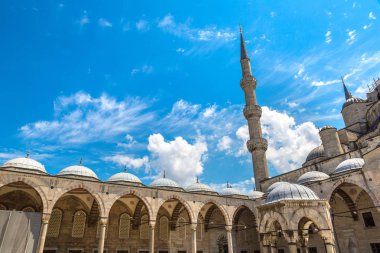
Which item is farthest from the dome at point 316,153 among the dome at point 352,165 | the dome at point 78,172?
the dome at point 78,172

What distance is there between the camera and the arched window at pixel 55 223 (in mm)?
16889

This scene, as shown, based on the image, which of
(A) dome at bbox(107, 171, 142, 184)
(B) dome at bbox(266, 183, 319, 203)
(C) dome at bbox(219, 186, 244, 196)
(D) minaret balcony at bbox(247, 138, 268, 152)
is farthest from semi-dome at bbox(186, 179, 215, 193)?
(B) dome at bbox(266, 183, 319, 203)

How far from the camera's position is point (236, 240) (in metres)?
22.8

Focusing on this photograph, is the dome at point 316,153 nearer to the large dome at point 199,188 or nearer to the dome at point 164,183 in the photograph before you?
the large dome at point 199,188

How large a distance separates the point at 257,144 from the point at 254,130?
1673mm

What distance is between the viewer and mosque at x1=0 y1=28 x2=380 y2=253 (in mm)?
8836

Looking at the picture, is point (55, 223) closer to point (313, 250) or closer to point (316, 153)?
point (313, 250)

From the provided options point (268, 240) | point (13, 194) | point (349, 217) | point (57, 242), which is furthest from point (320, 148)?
point (13, 194)

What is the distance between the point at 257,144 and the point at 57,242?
18.0m

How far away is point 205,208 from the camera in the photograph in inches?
865

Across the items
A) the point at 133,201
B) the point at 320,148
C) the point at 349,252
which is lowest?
the point at 349,252

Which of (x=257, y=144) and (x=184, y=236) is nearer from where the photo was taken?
(x=184, y=236)

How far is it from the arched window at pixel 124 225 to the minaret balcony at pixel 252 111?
14.9 m

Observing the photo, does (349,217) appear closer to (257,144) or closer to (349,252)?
(349,252)
